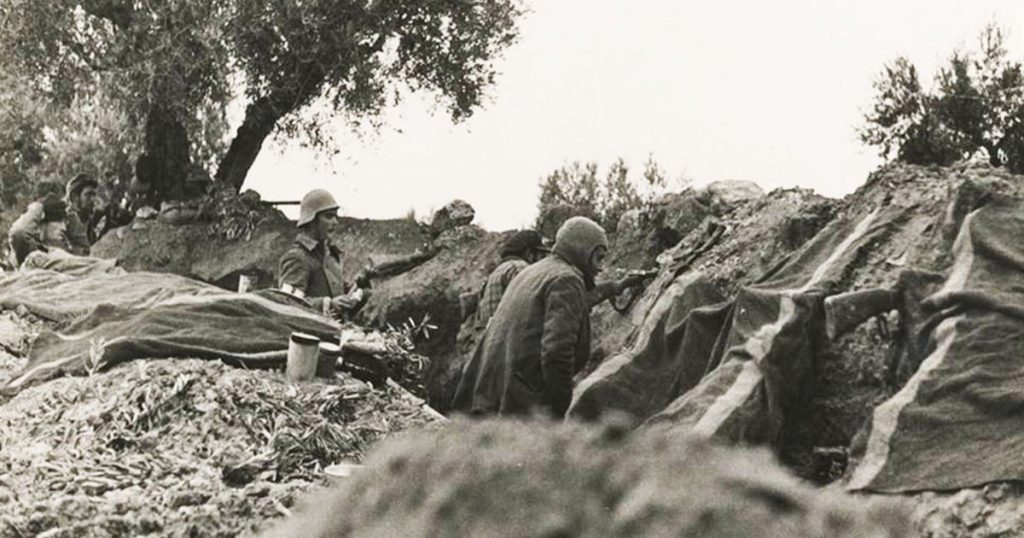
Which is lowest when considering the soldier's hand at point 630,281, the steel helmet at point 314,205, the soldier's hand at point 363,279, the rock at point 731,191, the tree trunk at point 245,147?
the soldier's hand at point 363,279

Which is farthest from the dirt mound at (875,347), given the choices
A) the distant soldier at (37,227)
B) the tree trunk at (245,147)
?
the tree trunk at (245,147)

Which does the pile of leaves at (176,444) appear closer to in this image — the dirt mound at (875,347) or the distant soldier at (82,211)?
the dirt mound at (875,347)

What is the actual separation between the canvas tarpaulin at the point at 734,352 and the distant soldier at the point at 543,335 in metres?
0.22

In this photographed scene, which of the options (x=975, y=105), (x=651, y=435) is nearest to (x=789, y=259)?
(x=651, y=435)

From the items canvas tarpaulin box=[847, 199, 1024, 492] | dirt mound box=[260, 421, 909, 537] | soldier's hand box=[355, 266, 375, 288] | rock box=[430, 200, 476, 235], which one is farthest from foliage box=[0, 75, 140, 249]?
dirt mound box=[260, 421, 909, 537]

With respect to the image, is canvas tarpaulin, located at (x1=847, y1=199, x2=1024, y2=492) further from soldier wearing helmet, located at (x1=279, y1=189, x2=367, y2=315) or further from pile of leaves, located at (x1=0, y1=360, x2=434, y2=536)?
soldier wearing helmet, located at (x1=279, y1=189, x2=367, y2=315)

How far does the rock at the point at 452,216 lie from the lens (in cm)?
1756

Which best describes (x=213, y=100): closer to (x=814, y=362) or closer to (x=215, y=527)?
(x=814, y=362)

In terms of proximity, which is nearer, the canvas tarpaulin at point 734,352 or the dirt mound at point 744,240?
the canvas tarpaulin at point 734,352

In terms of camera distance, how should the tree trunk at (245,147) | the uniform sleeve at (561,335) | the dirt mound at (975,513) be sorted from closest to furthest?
the dirt mound at (975,513) < the uniform sleeve at (561,335) < the tree trunk at (245,147)

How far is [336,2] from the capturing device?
20.2 meters

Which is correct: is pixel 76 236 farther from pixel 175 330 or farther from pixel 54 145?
pixel 54 145

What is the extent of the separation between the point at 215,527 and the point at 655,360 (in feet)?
11.2

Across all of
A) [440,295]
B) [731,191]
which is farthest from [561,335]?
[440,295]
